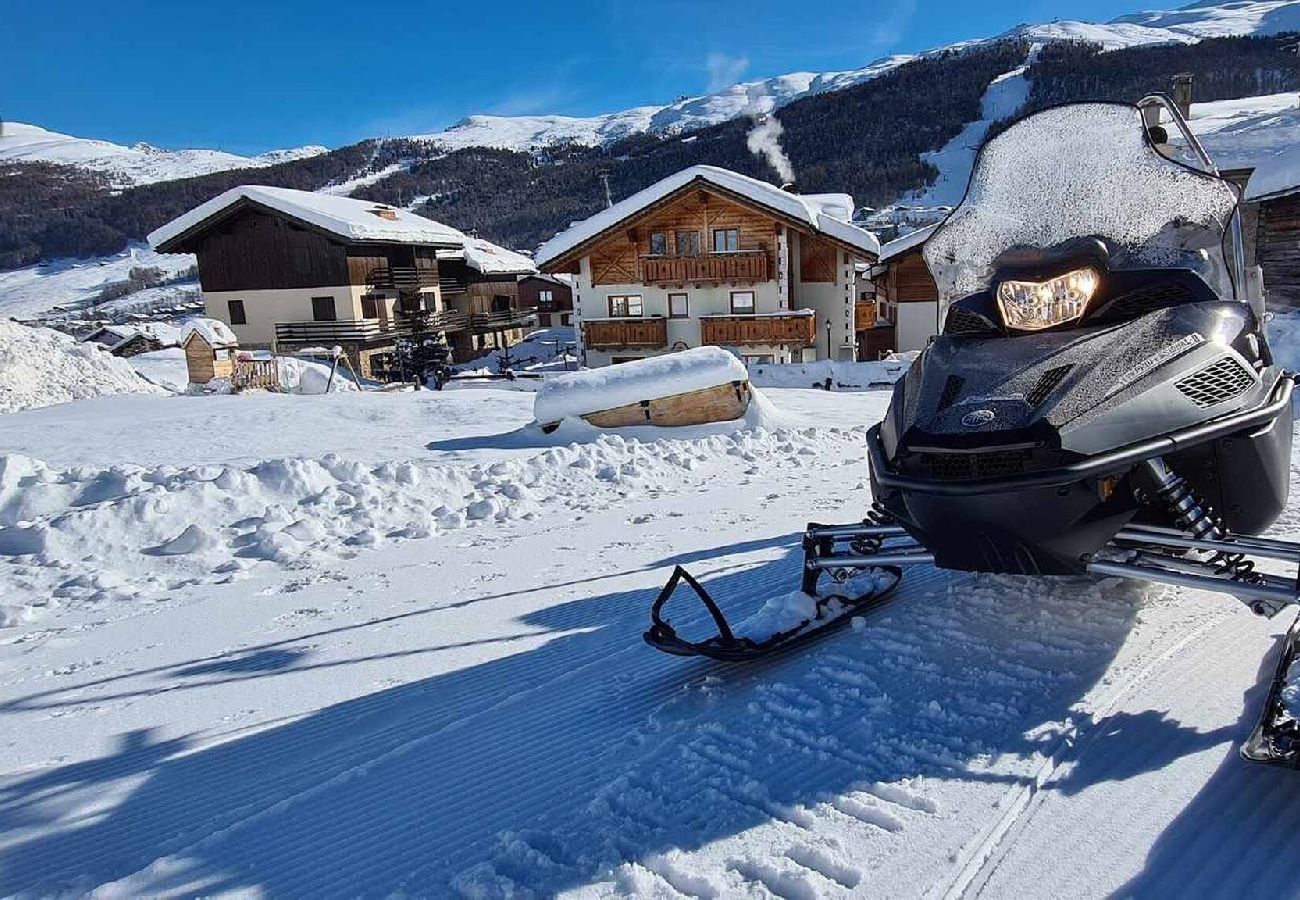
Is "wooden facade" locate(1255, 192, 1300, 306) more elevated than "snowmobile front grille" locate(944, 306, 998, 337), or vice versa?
"wooden facade" locate(1255, 192, 1300, 306)

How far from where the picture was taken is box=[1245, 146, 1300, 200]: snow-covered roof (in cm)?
1698

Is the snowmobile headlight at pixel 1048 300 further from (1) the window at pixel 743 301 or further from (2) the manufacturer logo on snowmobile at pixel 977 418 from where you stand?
(1) the window at pixel 743 301

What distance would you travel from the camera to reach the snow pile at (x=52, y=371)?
1592 centimetres

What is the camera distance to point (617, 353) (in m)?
26.2

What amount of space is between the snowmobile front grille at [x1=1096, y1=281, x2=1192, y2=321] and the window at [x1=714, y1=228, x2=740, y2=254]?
22.7 metres

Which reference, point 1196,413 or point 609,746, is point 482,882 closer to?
point 609,746

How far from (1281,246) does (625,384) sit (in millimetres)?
17397

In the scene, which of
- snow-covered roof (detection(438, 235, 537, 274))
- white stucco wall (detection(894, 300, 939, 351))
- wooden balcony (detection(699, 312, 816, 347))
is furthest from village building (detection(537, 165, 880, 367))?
snow-covered roof (detection(438, 235, 537, 274))

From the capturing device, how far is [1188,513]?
9.23 ft

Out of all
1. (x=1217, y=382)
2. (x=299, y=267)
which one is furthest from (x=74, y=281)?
(x=1217, y=382)

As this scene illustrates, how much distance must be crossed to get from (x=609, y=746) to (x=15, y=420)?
11285 millimetres

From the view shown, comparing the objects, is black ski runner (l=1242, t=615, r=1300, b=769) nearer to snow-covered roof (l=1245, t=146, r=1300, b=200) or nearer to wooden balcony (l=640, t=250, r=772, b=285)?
snow-covered roof (l=1245, t=146, r=1300, b=200)

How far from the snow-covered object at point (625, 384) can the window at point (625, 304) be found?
53.9 feet

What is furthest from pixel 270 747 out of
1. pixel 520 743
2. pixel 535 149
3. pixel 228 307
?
pixel 535 149
